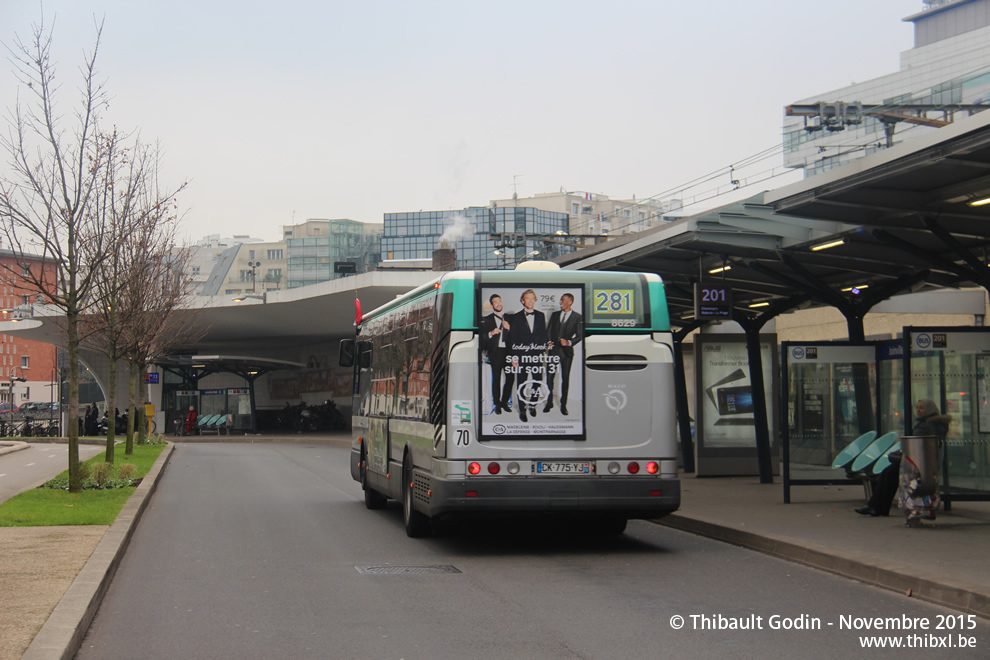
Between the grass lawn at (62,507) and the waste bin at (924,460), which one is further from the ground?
the waste bin at (924,460)

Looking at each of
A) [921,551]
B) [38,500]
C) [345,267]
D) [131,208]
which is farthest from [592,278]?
[345,267]

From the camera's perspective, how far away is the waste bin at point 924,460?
12055mm

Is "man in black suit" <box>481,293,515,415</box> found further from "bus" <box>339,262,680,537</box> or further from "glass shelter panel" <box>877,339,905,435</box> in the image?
"glass shelter panel" <box>877,339,905,435</box>

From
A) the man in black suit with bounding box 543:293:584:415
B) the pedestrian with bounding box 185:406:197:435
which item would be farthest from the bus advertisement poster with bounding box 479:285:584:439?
the pedestrian with bounding box 185:406:197:435

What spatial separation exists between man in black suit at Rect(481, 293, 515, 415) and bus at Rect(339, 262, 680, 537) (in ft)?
0.03

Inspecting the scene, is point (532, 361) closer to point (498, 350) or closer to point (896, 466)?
point (498, 350)

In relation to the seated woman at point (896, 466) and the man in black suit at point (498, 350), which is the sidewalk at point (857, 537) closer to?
the seated woman at point (896, 466)

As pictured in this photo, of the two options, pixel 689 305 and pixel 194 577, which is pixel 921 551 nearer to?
pixel 194 577

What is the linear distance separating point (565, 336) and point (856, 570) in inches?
146

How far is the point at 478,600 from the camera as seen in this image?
8648mm

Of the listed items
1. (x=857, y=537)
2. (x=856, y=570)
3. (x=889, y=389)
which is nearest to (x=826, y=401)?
(x=889, y=389)

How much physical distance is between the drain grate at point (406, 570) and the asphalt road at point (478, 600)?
0.02m

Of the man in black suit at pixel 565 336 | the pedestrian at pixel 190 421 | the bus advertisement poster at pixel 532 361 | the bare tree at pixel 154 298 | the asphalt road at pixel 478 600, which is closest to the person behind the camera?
the asphalt road at pixel 478 600

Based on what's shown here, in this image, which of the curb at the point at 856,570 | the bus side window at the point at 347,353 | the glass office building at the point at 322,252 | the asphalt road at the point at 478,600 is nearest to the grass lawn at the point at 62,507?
the asphalt road at the point at 478,600
